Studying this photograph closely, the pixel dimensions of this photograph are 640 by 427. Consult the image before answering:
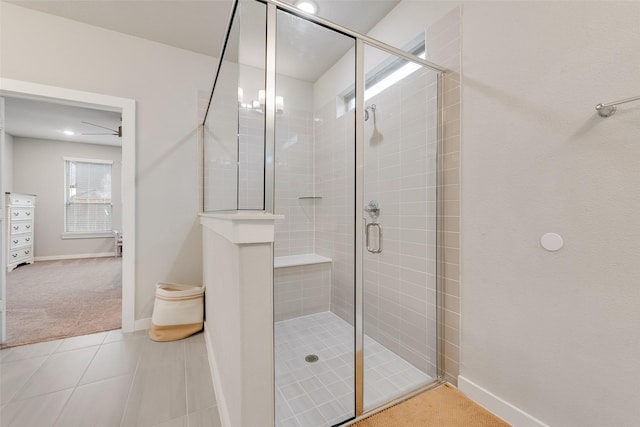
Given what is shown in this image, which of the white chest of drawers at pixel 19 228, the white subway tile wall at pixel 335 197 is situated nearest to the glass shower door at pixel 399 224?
the white subway tile wall at pixel 335 197

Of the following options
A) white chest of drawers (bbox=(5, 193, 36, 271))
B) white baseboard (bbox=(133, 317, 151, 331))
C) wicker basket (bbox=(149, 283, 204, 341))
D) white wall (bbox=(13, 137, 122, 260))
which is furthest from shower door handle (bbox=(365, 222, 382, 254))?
white wall (bbox=(13, 137, 122, 260))

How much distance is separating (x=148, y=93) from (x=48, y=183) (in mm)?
4932

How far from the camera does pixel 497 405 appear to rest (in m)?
1.34

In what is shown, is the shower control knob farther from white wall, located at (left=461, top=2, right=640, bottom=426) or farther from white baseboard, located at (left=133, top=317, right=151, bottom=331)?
white baseboard, located at (left=133, top=317, right=151, bottom=331)

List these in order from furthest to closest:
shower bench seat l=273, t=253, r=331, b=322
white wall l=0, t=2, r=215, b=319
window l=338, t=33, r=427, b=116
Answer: shower bench seat l=273, t=253, r=331, b=322, white wall l=0, t=2, r=215, b=319, window l=338, t=33, r=427, b=116

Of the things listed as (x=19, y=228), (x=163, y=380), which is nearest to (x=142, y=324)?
(x=163, y=380)

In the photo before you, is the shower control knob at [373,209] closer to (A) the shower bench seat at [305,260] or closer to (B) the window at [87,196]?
(A) the shower bench seat at [305,260]

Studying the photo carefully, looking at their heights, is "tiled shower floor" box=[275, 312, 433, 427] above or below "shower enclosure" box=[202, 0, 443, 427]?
below

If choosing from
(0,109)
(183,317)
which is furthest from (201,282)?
(0,109)

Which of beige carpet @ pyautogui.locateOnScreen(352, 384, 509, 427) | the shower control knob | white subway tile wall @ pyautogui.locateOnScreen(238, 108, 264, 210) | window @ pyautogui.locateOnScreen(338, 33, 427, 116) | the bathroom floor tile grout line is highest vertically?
window @ pyautogui.locateOnScreen(338, 33, 427, 116)

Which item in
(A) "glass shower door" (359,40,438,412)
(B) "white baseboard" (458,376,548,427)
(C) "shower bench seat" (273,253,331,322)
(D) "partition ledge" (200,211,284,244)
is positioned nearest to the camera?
(D) "partition ledge" (200,211,284,244)

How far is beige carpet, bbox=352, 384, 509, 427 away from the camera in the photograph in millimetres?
1312

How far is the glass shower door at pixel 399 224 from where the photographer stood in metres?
1.71

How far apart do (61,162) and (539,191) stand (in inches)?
308
